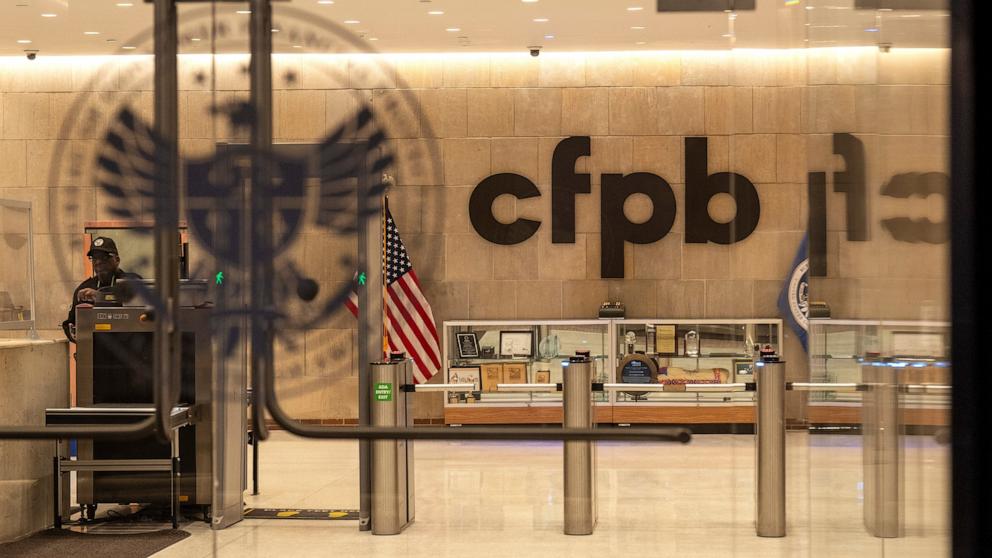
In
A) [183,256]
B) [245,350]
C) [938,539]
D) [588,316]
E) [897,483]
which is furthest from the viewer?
[588,316]

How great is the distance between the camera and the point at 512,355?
5.32m

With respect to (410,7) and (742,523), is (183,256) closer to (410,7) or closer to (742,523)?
(410,7)

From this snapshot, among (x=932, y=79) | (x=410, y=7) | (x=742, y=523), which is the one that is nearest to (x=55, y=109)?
(x=410, y=7)

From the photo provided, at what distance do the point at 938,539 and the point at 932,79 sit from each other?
51.1 inches

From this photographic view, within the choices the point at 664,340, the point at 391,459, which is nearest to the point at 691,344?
the point at 664,340

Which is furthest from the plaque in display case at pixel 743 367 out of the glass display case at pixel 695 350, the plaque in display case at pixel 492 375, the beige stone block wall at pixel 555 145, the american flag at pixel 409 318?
the american flag at pixel 409 318

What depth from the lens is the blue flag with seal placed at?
5.17 meters

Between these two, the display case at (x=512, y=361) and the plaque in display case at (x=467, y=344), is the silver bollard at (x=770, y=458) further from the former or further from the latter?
the plaque in display case at (x=467, y=344)

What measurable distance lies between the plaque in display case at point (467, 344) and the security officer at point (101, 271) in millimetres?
1765

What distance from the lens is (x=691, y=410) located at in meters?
4.99

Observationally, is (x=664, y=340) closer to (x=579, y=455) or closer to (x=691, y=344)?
(x=691, y=344)

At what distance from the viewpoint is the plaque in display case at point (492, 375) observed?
17.0ft

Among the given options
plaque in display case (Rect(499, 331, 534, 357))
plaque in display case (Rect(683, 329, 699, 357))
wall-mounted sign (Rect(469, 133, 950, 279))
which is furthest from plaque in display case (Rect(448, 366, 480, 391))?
plaque in display case (Rect(683, 329, 699, 357))

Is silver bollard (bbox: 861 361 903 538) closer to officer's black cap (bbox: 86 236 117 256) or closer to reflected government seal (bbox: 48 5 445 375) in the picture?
reflected government seal (bbox: 48 5 445 375)
